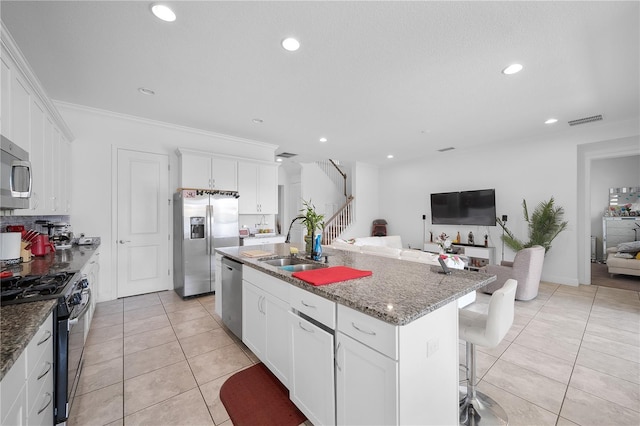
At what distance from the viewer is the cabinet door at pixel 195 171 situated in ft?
14.0

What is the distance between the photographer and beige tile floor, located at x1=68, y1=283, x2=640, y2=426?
5.96ft

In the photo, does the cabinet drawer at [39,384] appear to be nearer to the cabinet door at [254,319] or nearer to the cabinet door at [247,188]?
the cabinet door at [254,319]

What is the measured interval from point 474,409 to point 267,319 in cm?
160

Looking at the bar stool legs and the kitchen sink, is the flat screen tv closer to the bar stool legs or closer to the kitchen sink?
the bar stool legs

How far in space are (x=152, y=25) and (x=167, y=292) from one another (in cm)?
388

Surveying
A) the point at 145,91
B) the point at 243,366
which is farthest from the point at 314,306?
the point at 145,91

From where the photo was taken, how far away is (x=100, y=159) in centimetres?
393

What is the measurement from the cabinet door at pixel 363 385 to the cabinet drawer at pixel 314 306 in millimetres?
107

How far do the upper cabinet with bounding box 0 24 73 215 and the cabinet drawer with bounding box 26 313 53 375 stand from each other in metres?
1.38

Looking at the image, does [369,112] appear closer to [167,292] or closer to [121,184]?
[121,184]

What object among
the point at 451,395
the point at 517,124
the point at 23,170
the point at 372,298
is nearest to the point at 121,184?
the point at 23,170

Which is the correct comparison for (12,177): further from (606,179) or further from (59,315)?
(606,179)

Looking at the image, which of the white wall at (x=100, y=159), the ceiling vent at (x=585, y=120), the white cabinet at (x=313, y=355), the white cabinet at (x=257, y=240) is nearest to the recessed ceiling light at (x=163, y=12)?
the white cabinet at (x=313, y=355)

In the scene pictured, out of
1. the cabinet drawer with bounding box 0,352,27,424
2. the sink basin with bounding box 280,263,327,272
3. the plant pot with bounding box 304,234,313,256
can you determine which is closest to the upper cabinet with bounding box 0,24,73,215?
the cabinet drawer with bounding box 0,352,27,424
